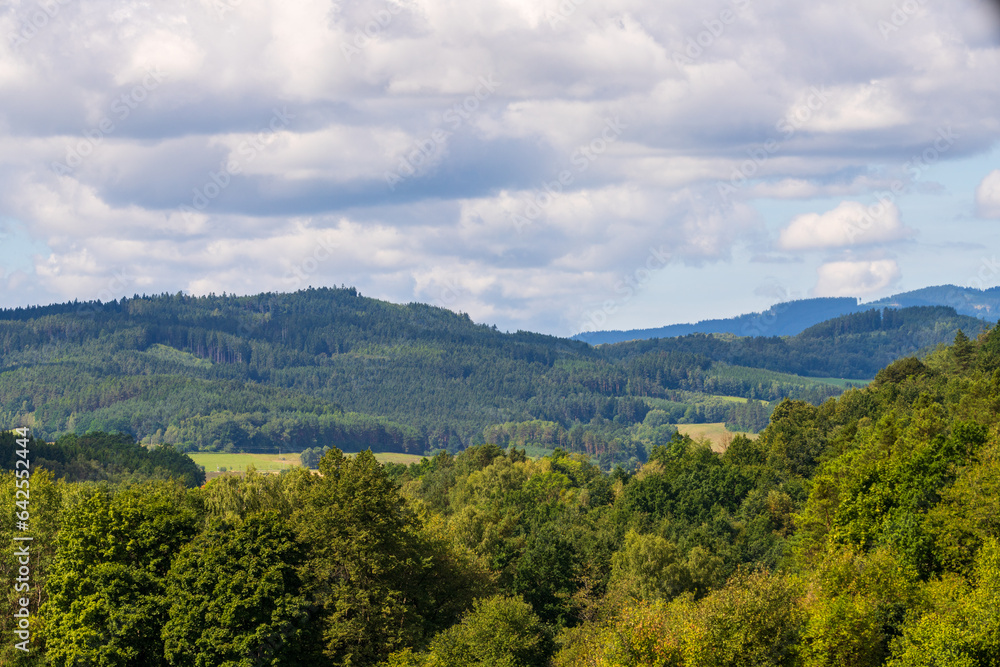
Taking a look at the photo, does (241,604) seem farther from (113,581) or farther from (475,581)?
(475,581)

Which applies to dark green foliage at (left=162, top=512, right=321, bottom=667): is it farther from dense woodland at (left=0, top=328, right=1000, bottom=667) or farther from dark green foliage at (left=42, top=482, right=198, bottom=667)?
dark green foliage at (left=42, top=482, right=198, bottom=667)

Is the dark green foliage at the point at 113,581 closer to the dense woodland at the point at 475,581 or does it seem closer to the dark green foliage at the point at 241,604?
the dense woodland at the point at 475,581

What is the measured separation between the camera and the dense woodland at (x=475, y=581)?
61500 mm

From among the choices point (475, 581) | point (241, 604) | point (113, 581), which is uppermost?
point (113, 581)

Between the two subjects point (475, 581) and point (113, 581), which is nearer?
point (113, 581)

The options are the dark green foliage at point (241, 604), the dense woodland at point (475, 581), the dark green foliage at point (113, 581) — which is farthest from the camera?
the dark green foliage at point (113, 581)

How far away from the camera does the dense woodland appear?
61500 mm

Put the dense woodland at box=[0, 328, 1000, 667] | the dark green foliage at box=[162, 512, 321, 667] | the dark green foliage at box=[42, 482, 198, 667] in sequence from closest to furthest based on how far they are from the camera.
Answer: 1. the dense woodland at box=[0, 328, 1000, 667]
2. the dark green foliage at box=[162, 512, 321, 667]
3. the dark green foliage at box=[42, 482, 198, 667]

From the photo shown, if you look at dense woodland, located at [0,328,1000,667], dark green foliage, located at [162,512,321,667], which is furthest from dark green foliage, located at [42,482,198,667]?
dark green foliage, located at [162,512,321,667]

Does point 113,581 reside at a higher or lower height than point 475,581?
higher

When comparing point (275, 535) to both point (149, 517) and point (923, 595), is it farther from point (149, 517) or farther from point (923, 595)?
point (923, 595)

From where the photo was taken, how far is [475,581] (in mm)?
89312

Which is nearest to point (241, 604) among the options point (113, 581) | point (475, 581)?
point (113, 581)

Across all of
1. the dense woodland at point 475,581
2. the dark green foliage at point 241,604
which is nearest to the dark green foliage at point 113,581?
the dense woodland at point 475,581
